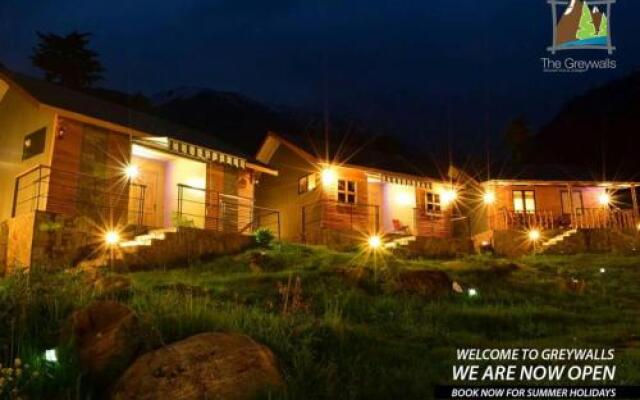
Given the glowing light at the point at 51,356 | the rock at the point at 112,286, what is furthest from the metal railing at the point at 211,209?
the glowing light at the point at 51,356

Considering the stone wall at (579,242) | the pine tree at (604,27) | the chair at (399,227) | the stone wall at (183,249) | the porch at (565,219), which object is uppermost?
the pine tree at (604,27)

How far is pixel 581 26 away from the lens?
66.0 ft

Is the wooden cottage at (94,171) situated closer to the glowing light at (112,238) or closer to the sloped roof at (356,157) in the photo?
the glowing light at (112,238)

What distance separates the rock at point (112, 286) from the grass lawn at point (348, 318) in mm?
223

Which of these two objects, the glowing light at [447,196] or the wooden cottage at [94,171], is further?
the glowing light at [447,196]

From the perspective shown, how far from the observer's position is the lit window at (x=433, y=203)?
29.1m

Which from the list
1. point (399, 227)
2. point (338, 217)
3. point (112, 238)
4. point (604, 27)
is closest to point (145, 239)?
point (112, 238)

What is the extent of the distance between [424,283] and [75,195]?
11.0 m

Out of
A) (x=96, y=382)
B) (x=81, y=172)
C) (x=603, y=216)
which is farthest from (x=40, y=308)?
(x=603, y=216)

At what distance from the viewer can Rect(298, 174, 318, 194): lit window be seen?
26.1 metres

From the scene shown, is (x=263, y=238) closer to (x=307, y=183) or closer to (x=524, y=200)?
(x=307, y=183)

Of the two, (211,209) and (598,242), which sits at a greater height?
(211,209)

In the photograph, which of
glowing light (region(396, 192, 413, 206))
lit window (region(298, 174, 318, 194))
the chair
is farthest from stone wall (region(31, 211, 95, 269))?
glowing light (region(396, 192, 413, 206))

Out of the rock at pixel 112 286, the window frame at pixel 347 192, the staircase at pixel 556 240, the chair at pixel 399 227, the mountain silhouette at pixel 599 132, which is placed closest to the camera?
the rock at pixel 112 286
